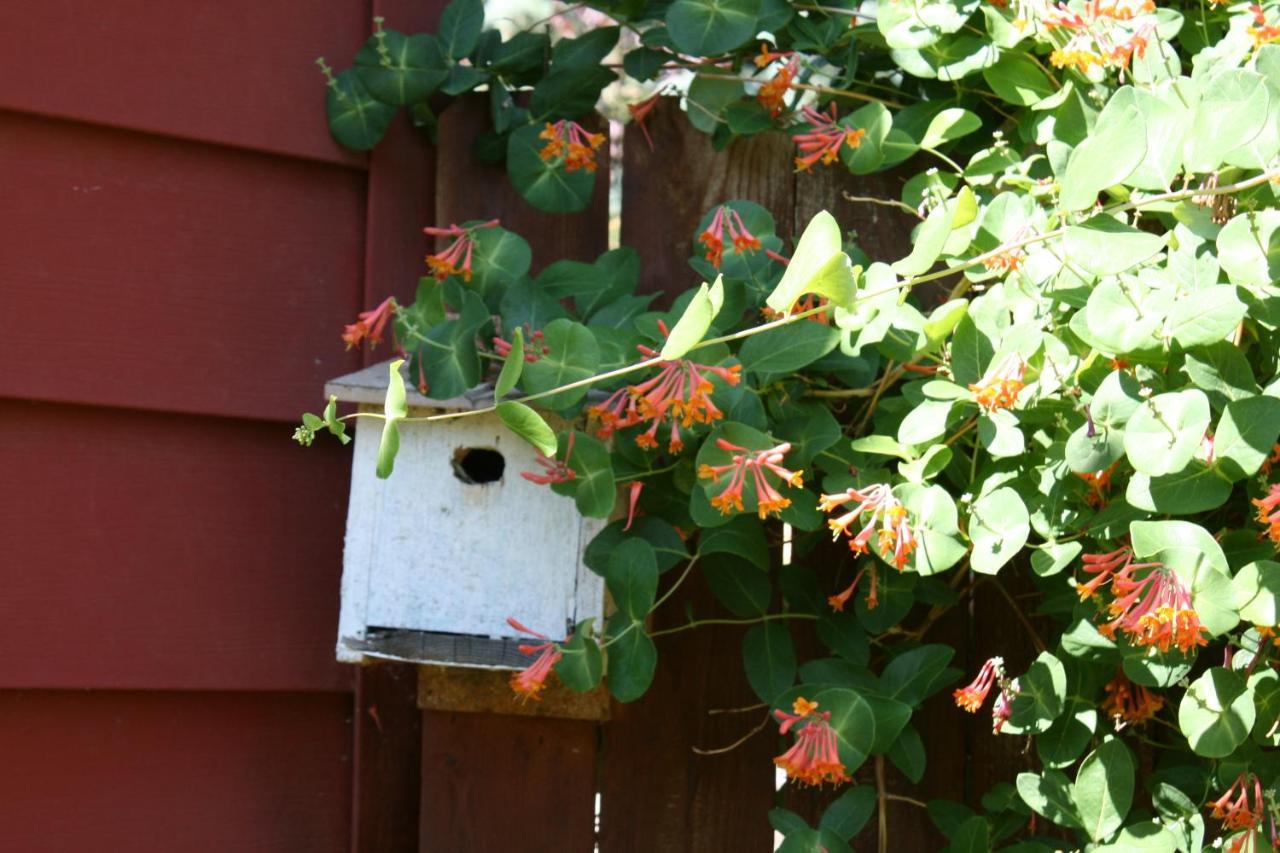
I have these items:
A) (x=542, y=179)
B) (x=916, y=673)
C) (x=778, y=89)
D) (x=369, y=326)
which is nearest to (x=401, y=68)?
(x=542, y=179)

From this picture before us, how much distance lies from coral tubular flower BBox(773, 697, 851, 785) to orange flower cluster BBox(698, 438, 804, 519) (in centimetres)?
21

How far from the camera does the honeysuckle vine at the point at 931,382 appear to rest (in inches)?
48.2

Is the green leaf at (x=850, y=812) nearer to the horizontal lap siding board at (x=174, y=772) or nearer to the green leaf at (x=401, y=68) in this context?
the horizontal lap siding board at (x=174, y=772)

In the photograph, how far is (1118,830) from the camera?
144 cm

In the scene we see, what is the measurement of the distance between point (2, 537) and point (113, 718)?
0.24 metres

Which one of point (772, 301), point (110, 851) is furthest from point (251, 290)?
point (772, 301)

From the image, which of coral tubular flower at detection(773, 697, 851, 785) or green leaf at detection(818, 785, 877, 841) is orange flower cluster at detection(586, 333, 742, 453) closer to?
coral tubular flower at detection(773, 697, 851, 785)

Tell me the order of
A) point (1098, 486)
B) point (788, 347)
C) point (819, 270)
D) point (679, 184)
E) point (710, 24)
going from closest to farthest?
point (819, 270), point (1098, 486), point (788, 347), point (710, 24), point (679, 184)

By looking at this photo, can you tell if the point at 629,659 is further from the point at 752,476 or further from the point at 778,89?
the point at 778,89

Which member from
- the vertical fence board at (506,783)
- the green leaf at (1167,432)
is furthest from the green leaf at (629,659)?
the green leaf at (1167,432)

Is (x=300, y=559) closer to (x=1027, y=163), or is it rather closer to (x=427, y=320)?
(x=427, y=320)

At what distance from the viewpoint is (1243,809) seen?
1.31 meters

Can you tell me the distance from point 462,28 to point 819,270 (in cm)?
82

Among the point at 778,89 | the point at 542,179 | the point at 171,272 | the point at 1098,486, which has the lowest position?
the point at 1098,486
